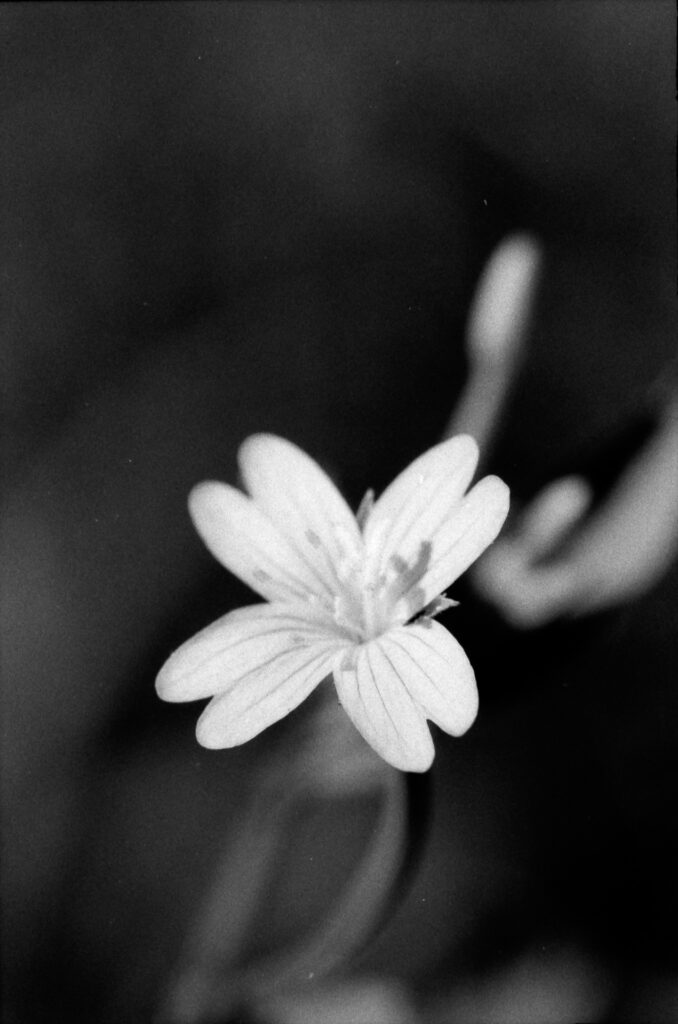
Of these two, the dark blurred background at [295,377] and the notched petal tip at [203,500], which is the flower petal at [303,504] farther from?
the dark blurred background at [295,377]

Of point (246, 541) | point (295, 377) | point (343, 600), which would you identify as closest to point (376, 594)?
point (343, 600)

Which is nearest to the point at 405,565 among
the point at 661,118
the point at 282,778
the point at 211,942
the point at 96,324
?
the point at 282,778

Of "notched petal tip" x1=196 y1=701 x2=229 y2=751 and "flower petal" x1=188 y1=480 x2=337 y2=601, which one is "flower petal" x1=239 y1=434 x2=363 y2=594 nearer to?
"flower petal" x1=188 y1=480 x2=337 y2=601

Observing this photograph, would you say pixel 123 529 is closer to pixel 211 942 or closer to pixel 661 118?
pixel 211 942

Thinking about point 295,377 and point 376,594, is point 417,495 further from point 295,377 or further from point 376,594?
point 295,377

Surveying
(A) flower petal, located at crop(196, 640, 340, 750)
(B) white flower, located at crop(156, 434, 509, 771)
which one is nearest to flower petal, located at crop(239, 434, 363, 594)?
(B) white flower, located at crop(156, 434, 509, 771)

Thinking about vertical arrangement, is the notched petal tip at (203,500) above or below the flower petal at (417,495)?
above

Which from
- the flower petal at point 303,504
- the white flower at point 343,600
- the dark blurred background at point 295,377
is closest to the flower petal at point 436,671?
the white flower at point 343,600
